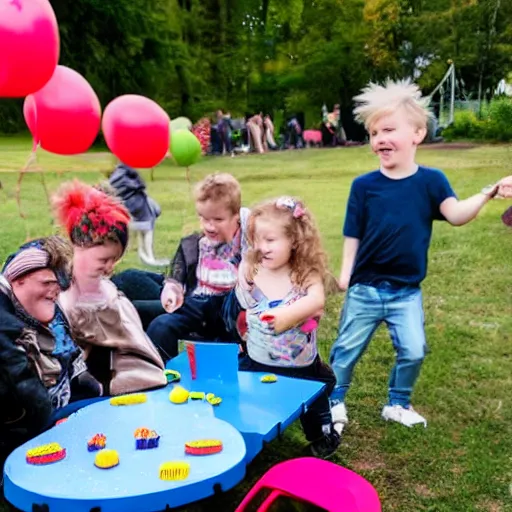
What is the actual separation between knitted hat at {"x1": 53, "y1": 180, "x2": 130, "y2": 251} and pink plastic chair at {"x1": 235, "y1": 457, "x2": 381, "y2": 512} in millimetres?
1054

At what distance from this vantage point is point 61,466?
182cm

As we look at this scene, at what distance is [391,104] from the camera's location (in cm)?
271

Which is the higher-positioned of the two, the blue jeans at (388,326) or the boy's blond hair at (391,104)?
the boy's blond hair at (391,104)

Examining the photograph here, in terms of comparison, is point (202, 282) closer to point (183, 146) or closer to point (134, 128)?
point (134, 128)

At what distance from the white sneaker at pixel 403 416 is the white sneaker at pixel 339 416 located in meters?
0.20

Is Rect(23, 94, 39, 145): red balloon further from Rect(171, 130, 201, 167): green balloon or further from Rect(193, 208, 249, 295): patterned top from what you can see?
Rect(171, 130, 201, 167): green balloon

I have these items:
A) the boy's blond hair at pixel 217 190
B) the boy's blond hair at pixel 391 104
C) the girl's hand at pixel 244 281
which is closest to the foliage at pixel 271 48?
the boy's blond hair at pixel 217 190

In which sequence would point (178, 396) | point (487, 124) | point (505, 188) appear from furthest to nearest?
point (487, 124) < point (505, 188) < point (178, 396)

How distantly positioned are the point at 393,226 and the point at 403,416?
2.82 feet

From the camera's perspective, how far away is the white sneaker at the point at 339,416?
290 cm

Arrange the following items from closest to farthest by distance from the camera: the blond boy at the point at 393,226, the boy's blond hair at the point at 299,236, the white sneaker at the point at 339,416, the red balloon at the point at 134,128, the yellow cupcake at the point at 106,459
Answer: the yellow cupcake at the point at 106,459
the boy's blond hair at the point at 299,236
the blond boy at the point at 393,226
the white sneaker at the point at 339,416
the red balloon at the point at 134,128

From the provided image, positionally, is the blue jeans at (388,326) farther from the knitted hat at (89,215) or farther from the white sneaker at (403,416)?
the knitted hat at (89,215)

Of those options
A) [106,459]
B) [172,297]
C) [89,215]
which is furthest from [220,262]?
[106,459]

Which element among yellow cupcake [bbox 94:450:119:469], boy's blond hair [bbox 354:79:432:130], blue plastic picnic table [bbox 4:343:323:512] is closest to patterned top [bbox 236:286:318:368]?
blue plastic picnic table [bbox 4:343:323:512]
